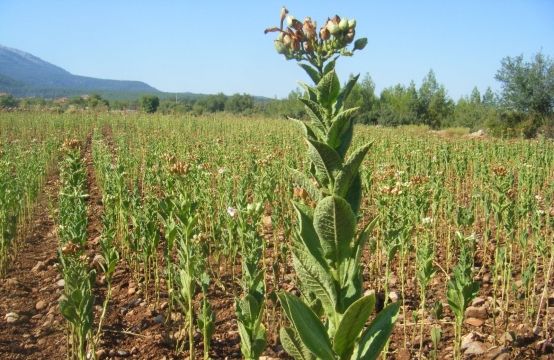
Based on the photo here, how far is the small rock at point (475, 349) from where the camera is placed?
123 inches

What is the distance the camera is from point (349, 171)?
60.1 inches

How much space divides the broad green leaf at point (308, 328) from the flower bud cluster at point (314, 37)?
0.83 meters

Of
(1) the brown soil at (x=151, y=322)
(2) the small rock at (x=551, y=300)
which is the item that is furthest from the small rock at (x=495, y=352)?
(2) the small rock at (x=551, y=300)

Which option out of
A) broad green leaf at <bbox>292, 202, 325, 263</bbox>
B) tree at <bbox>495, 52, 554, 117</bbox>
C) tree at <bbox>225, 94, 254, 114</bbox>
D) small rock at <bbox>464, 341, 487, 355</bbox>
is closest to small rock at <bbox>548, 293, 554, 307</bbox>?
small rock at <bbox>464, 341, 487, 355</bbox>

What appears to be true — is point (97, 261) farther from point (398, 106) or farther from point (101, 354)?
point (398, 106)

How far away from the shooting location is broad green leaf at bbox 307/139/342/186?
1.48 m

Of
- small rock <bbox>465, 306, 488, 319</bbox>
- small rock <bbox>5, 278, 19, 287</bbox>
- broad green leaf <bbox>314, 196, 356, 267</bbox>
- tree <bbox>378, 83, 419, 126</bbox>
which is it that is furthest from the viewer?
tree <bbox>378, 83, 419, 126</bbox>

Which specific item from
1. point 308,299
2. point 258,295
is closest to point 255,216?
point 258,295

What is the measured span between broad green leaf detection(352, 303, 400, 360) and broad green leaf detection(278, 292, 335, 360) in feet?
0.37

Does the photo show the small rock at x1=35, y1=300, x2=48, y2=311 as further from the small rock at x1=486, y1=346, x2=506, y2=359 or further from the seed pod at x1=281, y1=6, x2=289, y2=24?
the seed pod at x1=281, y1=6, x2=289, y2=24

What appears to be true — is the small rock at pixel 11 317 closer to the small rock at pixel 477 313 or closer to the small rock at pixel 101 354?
the small rock at pixel 101 354

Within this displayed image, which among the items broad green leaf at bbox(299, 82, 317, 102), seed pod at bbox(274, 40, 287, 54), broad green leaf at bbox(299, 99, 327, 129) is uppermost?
seed pod at bbox(274, 40, 287, 54)

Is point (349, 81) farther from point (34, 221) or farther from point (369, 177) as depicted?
point (34, 221)

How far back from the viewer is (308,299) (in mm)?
2025
